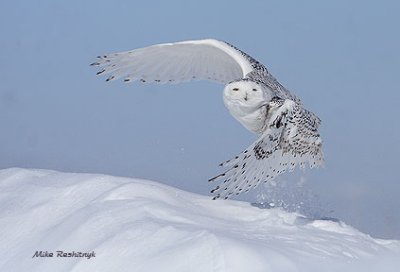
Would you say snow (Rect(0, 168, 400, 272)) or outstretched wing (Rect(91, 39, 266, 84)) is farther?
outstretched wing (Rect(91, 39, 266, 84))

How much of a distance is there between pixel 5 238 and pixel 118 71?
2327 mm

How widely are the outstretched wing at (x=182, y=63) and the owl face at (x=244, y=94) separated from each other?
35.8 inches

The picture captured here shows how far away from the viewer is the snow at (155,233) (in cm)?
464

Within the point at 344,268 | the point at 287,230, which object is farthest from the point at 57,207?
the point at 344,268

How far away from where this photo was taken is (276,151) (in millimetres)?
5961

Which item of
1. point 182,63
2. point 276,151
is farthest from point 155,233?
point 182,63

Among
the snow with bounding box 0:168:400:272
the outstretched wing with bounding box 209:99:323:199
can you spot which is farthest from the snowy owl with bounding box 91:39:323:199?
the snow with bounding box 0:168:400:272

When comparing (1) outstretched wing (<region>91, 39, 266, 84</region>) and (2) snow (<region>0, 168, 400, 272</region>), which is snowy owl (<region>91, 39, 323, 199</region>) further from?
(2) snow (<region>0, 168, 400, 272</region>)

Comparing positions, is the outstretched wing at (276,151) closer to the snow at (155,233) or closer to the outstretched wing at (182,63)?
the snow at (155,233)

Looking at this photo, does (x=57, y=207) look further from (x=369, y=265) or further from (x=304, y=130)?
(x=369, y=265)

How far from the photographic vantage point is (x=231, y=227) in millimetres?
5699

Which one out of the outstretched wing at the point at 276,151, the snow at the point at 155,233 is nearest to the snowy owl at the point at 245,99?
the outstretched wing at the point at 276,151

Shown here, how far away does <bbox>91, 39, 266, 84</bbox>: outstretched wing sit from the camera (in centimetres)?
737

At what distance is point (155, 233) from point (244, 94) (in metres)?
1.83
